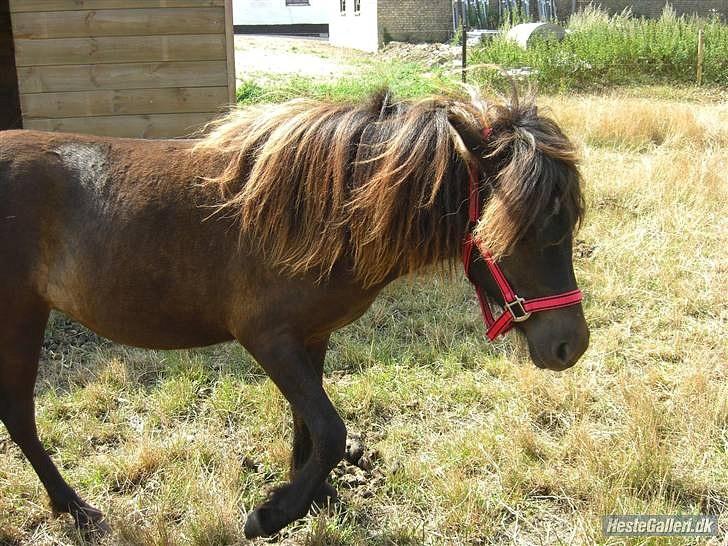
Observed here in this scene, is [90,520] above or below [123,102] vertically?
below

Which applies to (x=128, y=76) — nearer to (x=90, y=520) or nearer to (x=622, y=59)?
(x=90, y=520)

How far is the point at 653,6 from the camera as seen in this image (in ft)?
93.8

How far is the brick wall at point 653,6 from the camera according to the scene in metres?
28.3

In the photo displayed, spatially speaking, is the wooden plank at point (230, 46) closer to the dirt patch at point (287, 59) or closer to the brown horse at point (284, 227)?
the brown horse at point (284, 227)

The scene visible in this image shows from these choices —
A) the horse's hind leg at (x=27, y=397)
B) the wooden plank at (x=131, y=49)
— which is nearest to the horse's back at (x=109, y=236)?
the horse's hind leg at (x=27, y=397)

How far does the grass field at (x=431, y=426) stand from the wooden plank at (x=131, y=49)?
2314mm

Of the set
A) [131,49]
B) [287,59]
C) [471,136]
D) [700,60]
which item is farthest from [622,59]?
[471,136]

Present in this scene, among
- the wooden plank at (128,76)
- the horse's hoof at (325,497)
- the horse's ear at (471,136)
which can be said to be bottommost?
the horse's hoof at (325,497)

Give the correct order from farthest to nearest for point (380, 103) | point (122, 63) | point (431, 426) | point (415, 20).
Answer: point (415, 20), point (122, 63), point (431, 426), point (380, 103)

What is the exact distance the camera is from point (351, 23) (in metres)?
33.3

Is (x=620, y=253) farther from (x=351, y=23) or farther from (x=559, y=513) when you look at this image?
(x=351, y=23)

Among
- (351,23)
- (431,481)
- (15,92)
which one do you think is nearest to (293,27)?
(351,23)

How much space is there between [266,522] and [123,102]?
13.9 ft

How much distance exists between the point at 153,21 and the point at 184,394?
3.25 metres
